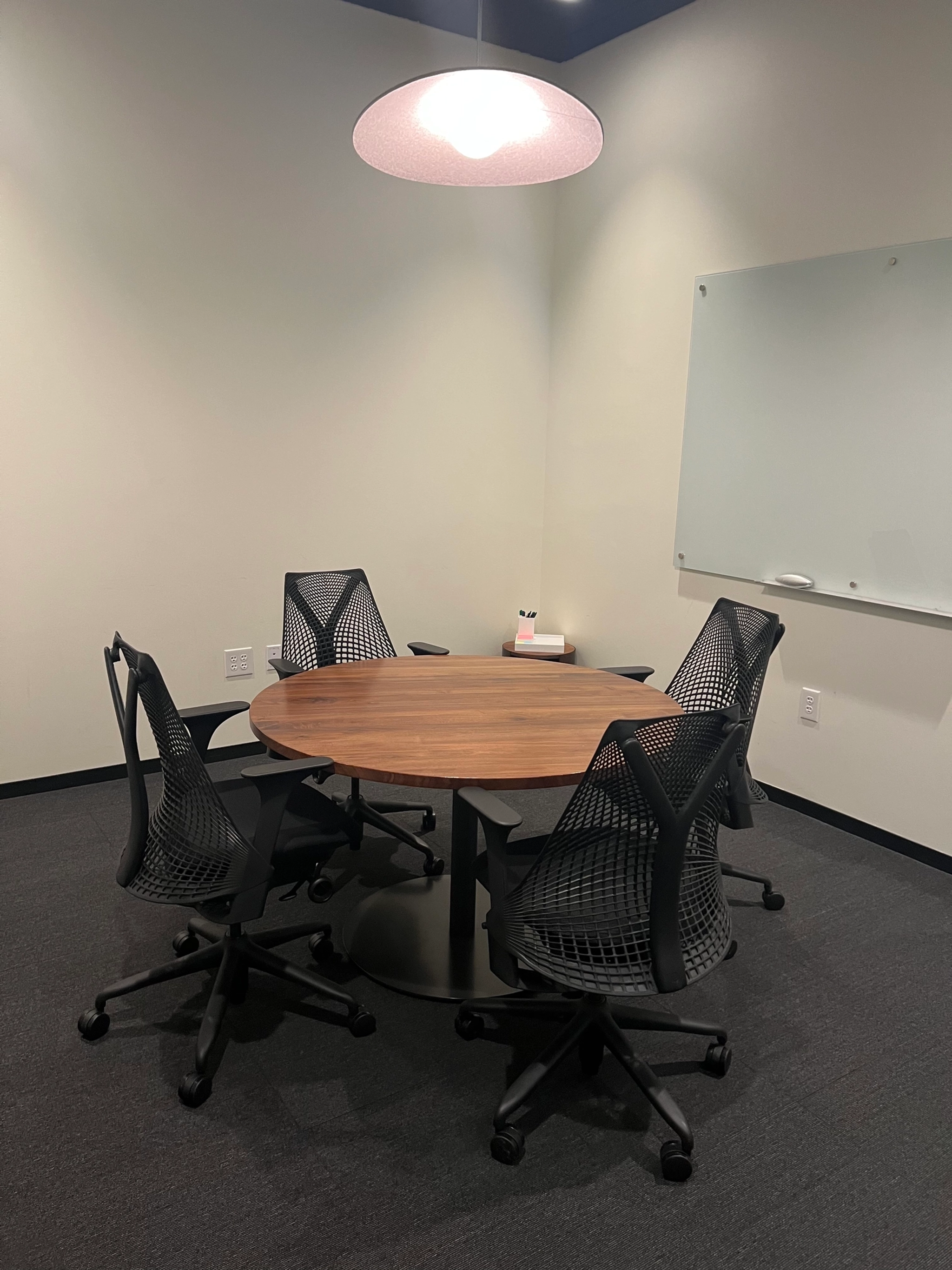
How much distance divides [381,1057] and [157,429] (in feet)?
8.55

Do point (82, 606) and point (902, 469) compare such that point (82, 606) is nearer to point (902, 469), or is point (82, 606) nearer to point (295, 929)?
point (295, 929)

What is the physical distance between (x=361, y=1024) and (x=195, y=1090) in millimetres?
412

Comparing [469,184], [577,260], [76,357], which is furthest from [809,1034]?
[577,260]

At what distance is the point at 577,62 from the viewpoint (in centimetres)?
418

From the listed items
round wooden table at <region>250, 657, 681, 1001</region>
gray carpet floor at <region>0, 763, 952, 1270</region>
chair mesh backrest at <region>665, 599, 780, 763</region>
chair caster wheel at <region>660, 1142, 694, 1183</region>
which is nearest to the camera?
gray carpet floor at <region>0, 763, 952, 1270</region>

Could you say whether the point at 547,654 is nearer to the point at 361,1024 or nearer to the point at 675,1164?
the point at 361,1024

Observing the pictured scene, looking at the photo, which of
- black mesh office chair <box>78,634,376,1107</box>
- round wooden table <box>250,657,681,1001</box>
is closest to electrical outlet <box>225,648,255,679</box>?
round wooden table <box>250,657,681,1001</box>

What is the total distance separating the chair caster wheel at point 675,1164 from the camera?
1715mm

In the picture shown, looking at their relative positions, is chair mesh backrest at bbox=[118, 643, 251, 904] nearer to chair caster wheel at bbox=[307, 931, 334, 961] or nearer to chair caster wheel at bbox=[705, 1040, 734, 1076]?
chair caster wheel at bbox=[307, 931, 334, 961]

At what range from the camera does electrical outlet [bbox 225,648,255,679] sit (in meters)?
3.86

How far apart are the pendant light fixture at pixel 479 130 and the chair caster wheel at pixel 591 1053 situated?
7.21 feet

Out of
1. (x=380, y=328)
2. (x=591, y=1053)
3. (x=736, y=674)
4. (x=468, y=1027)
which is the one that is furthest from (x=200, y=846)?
(x=380, y=328)

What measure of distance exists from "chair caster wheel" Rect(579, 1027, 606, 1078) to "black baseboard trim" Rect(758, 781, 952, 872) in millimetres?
1736

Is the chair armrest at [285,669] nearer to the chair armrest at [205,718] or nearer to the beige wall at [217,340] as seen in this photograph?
the chair armrest at [205,718]
